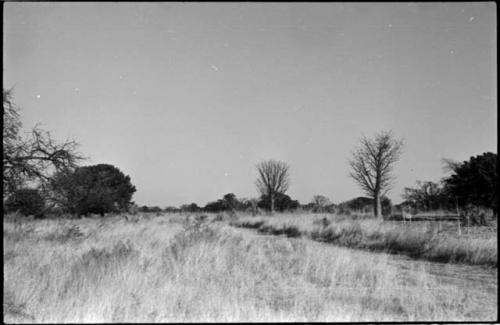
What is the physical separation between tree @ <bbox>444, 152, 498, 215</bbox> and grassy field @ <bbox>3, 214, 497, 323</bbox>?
15.6 m

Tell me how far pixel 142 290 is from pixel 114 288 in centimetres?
34

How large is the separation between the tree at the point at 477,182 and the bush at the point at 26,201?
20.3 m

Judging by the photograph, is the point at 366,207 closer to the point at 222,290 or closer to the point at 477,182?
the point at 477,182

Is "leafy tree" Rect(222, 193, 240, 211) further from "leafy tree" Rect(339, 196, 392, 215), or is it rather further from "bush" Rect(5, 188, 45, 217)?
"bush" Rect(5, 188, 45, 217)

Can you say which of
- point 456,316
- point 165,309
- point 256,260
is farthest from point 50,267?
point 456,316

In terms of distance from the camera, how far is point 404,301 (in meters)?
4.25

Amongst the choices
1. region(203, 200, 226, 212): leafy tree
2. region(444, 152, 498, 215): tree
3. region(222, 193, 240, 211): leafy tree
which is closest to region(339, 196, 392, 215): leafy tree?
region(444, 152, 498, 215): tree

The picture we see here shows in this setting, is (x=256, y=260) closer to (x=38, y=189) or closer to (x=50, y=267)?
(x=50, y=267)

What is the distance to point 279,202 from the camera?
142ft

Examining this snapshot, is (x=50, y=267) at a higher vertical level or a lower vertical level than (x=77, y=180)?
lower

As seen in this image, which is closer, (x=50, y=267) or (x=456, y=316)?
(x=456, y=316)

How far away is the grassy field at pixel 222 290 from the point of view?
3.73 meters

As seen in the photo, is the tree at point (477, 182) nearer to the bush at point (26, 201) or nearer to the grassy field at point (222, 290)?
the grassy field at point (222, 290)

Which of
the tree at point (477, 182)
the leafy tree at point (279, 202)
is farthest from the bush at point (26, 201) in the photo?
the leafy tree at point (279, 202)
